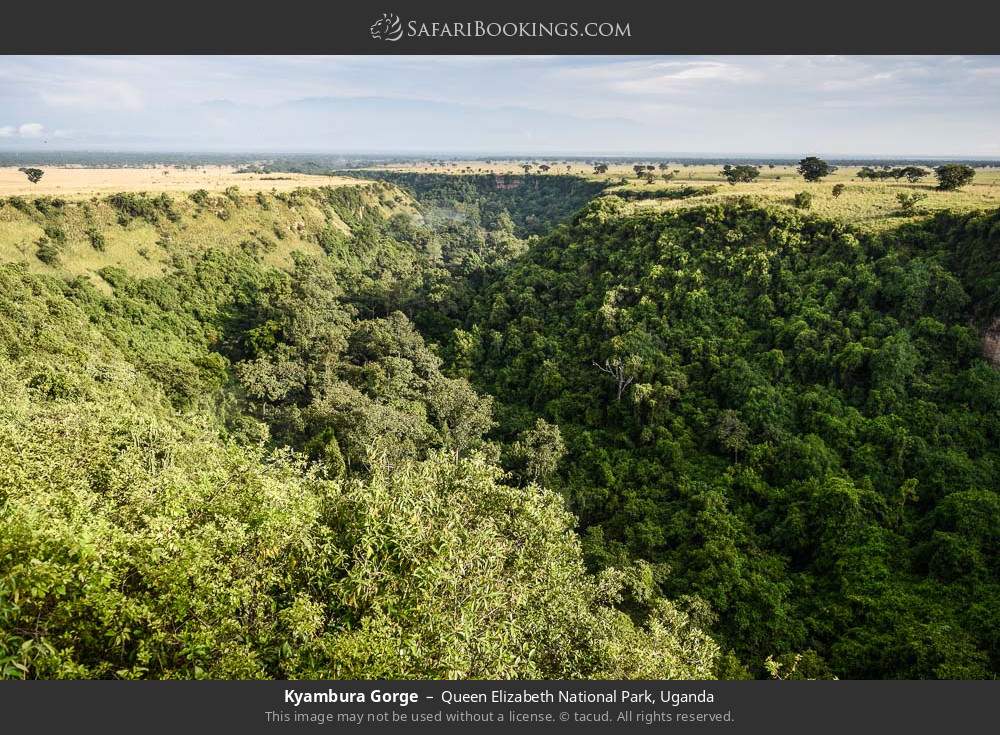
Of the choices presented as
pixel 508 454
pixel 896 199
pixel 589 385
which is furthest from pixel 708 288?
pixel 508 454

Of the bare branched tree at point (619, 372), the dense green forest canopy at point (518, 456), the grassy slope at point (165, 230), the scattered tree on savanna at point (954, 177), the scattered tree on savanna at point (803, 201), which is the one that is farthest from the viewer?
the scattered tree on savanna at point (954, 177)

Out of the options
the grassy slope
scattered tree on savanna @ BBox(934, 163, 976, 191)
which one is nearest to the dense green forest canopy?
the grassy slope

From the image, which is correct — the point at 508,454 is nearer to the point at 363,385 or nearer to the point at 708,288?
the point at 363,385

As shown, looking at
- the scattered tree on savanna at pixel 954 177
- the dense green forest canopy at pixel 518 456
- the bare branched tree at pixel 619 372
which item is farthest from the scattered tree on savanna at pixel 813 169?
the bare branched tree at pixel 619 372

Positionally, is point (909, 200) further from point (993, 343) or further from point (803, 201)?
point (993, 343)

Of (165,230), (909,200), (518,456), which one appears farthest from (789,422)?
(165,230)

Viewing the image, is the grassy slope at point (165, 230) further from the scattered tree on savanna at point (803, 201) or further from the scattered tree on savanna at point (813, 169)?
the scattered tree on savanna at point (813, 169)
